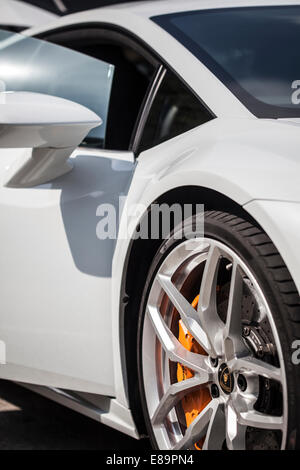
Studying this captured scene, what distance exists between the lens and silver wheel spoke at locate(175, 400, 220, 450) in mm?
1962

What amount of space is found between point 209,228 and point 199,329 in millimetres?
272

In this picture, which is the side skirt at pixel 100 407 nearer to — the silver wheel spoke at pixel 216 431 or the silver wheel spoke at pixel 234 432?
the silver wheel spoke at pixel 216 431

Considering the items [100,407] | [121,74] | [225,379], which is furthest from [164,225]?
[121,74]

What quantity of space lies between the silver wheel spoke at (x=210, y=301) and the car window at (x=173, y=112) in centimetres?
49

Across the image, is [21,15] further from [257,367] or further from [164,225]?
[257,367]

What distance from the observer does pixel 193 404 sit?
2.14 m

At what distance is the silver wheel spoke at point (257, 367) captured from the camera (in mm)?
1691

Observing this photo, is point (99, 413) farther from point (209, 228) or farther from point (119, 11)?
point (119, 11)

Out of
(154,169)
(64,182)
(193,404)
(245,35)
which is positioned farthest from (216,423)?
(245,35)

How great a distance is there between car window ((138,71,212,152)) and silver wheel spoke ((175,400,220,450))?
0.80 meters

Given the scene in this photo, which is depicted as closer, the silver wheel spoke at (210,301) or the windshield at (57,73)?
the silver wheel spoke at (210,301)

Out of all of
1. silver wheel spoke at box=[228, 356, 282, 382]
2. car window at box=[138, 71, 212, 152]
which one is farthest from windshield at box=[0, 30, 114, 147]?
silver wheel spoke at box=[228, 356, 282, 382]

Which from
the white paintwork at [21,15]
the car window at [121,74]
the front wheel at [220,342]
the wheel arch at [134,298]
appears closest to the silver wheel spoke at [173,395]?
the front wheel at [220,342]

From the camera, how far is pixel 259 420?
1771 millimetres
